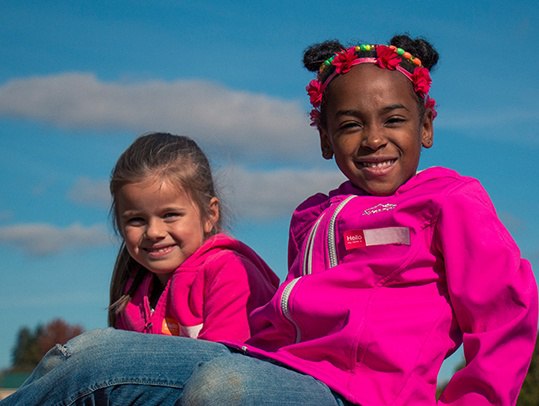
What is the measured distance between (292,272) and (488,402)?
1026mm

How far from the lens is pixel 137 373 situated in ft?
10.6

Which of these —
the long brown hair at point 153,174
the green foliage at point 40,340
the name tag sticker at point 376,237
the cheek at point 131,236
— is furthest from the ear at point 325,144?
the green foliage at point 40,340

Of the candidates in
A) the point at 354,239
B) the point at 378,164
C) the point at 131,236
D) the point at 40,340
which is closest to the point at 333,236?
A: the point at 354,239

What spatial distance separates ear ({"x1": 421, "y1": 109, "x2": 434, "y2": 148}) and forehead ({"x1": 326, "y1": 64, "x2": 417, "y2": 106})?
0.13m

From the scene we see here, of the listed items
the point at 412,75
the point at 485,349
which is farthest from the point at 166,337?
the point at 412,75

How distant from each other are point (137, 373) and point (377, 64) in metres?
1.63

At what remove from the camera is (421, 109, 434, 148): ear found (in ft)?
12.6

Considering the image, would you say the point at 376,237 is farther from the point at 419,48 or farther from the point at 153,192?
the point at 153,192

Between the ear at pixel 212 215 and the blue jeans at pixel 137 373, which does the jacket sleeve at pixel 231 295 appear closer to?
the ear at pixel 212 215

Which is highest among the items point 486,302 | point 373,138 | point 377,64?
point 377,64

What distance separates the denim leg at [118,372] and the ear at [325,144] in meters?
1.13

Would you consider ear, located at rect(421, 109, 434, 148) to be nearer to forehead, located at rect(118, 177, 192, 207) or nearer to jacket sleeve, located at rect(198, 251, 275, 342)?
jacket sleeve, located at rect(198, 251, 275, 342)

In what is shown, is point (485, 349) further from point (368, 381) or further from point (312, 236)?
point (312, 236)

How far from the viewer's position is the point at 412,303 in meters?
3.37
